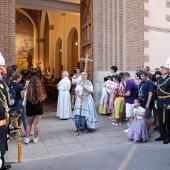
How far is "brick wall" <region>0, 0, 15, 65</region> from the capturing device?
26.8 feet

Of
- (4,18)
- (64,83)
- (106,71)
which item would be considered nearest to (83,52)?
(106,71)

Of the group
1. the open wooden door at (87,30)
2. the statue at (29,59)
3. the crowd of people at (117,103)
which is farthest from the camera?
the statue at (29,59)

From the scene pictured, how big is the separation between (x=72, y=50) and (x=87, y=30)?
9.44 metres

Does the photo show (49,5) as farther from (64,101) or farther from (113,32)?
(64,101)

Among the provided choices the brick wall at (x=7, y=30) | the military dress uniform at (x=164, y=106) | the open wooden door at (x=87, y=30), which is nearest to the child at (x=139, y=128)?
the military dress uniform at (x=164, y=106)

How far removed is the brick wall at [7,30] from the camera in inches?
321

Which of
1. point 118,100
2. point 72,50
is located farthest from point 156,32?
point 72,50

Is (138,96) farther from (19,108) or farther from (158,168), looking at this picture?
(19,108)

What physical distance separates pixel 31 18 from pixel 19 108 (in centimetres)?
1985

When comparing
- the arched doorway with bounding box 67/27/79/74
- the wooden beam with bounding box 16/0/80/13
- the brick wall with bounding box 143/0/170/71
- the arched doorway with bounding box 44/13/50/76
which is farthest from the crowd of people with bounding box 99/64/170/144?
the arched doorway with bounding box 44/13/50/76

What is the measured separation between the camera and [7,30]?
8.31 m

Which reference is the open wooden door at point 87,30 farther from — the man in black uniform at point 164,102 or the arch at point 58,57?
the arch at point 58,57

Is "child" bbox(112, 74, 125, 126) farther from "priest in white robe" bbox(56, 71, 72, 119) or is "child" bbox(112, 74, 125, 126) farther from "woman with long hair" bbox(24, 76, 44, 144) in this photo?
"woman with long hair" bbox(24, 76, 44, 144)

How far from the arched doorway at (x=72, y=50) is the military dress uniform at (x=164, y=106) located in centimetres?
1420
